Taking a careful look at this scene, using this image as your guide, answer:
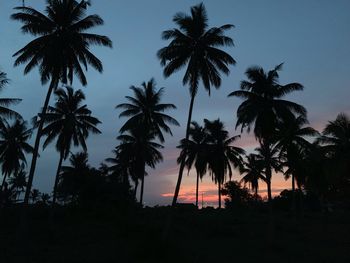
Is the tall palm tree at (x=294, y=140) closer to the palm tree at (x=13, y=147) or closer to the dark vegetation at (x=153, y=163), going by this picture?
the dark vegetation at (x=153, y=163)

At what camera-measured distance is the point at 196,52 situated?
3122 centimetres

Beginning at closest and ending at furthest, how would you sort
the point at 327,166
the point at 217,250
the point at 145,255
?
the point at 145,255
the point at 217,250
the point at 327,166

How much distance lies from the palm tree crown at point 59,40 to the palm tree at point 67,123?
1117 centimetres

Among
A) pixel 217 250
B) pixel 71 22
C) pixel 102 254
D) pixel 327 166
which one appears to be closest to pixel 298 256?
pixel 217 250

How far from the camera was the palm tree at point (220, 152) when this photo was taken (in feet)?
171

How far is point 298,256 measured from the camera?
98.9ft

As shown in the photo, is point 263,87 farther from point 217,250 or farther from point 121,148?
point 121,148

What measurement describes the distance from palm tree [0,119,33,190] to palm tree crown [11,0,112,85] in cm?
2428

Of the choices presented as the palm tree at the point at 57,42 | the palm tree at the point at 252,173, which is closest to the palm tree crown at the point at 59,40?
the palm tree at the point at 57,42

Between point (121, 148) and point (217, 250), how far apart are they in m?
21.1

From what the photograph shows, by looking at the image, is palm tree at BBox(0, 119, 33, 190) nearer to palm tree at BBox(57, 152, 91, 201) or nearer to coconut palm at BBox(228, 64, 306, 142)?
palm tree at BBox(57, 152, 91, 201)

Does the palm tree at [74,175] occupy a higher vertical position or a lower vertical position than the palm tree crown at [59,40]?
lower

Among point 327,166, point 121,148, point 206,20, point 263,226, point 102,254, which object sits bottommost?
point 102,254

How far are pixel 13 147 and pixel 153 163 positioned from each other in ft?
57.8
